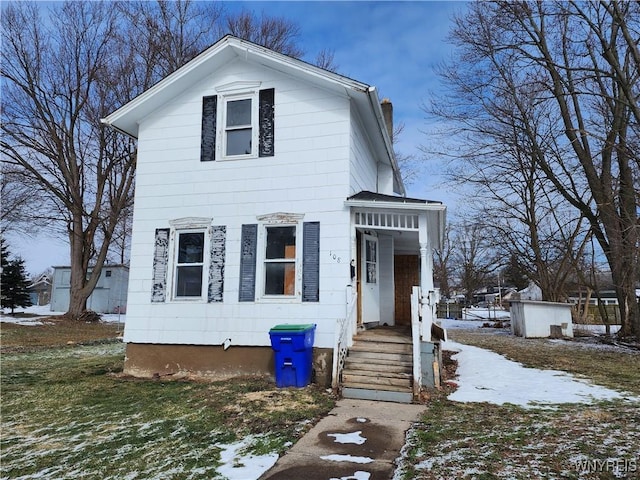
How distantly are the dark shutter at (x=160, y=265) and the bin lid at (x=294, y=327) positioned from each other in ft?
9.77

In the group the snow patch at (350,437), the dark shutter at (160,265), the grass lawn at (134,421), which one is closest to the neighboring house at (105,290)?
the grass lawn at (134,421)

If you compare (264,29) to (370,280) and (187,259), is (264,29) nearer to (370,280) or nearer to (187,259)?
(187,259)

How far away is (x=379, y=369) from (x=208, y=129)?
6.25 meters

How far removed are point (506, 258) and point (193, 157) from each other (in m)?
20.4

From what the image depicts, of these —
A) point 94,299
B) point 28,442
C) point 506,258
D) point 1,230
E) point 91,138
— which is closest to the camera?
point 28,442

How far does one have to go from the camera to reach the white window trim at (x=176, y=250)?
8.87 m

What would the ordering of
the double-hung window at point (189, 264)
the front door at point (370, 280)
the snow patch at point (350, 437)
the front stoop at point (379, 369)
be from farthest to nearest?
1. the front door at point (370, 280)
2. the double-hung window at point (189, 264)
3. the front stoop at point (379, 369)
4. the snow patch at point (350, 437)

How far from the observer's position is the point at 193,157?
935cm

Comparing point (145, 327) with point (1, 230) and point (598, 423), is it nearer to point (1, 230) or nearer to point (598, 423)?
point (598, 423)

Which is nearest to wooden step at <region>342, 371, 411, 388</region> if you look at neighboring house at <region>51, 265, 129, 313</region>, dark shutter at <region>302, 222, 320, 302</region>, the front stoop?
the front stoop

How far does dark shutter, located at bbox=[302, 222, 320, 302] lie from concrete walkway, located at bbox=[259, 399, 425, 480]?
242 cm

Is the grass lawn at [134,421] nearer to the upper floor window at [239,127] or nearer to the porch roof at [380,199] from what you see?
the porch roof at [380,199]

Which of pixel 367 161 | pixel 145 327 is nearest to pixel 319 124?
pixel 367 161

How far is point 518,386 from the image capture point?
24.7ft
